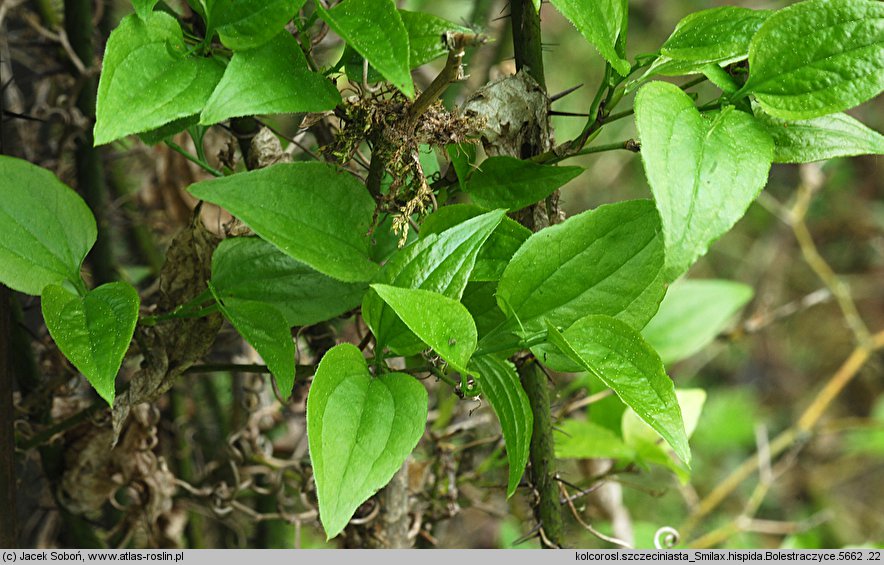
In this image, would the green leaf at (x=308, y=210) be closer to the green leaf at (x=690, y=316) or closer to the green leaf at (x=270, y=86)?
the green leaf at (x=270, y=86)

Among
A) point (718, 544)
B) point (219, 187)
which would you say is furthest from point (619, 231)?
point (718, 544)

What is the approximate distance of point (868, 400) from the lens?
4.54 ft

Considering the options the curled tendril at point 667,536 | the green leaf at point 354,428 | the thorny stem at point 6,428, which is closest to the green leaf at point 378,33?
the green leaf at point 354,428

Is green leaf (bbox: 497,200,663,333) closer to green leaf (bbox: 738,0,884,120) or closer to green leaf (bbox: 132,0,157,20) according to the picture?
green leaf (bbox: 738,0,884,120)

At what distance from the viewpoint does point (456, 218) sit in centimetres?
33

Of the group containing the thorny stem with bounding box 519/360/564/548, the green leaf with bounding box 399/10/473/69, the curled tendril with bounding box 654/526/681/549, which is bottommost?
the curled tendril with bounding box 654/526/681/549

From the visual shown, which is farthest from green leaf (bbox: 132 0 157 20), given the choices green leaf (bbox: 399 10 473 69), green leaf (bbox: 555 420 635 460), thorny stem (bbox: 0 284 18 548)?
green leaf (bbox: 555 420 635 460)

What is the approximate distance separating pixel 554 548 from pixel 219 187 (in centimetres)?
27

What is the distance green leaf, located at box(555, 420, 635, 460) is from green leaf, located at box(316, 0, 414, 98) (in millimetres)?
324

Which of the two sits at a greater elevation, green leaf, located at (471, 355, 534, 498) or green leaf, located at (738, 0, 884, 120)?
green leaf, located at (738, 0, 884, 120)

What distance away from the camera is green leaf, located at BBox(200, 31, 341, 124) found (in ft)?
0.94

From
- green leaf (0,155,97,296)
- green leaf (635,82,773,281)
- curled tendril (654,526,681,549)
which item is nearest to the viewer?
green leaf (635,82,773,281)

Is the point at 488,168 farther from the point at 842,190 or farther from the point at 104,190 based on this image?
the point at 842,190

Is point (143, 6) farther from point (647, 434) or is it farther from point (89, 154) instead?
point (647, 434)
